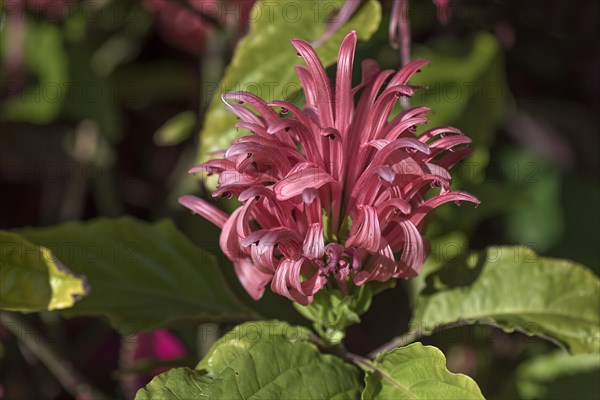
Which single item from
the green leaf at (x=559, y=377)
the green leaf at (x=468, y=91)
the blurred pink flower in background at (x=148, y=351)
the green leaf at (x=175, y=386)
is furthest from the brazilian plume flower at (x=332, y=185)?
the green leaf at (x=559, y=377)

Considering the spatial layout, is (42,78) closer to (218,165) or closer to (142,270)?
(142,270)

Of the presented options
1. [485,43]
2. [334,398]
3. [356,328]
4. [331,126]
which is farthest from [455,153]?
[356,328]

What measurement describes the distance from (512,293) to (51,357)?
0.71m

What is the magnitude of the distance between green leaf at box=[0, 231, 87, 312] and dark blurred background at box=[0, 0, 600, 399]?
368 mm

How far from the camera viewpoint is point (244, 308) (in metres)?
1.13

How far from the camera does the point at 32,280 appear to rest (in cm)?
100

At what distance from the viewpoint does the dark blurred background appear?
1.50 metres

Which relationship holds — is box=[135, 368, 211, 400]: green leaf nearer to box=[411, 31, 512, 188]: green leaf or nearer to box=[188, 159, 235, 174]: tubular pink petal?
box=[188, 159, 235, 174]: tubular pink petal

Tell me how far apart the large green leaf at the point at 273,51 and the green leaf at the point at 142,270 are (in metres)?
0.17

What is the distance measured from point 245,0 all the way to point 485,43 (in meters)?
0.50

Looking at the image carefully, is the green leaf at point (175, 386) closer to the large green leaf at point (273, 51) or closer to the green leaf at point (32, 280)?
the green leaf at point (32, 280)

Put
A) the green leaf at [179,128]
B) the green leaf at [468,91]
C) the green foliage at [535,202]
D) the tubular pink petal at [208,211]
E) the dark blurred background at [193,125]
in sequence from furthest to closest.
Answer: the green foliage at [535,202] < the green leaf at [179,128] < the dark blurred background at [193,125] < the green leaf at [468,91] < the tubular pink petal at [208,211]

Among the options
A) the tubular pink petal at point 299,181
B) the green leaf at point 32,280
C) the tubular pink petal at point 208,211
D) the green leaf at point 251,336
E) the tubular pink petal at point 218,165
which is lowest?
the green leaf at point 251,336

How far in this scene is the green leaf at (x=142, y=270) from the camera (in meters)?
1.13
